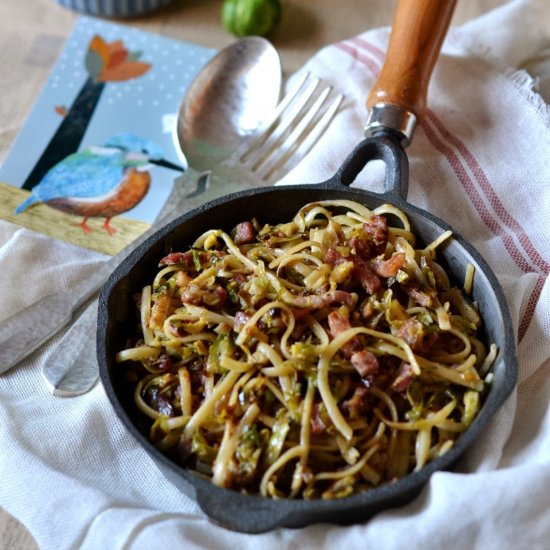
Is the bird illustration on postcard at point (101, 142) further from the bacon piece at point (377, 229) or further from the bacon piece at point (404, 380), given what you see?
the bacon piece at point (404, 380)

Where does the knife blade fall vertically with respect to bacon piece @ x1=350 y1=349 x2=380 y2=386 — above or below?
below

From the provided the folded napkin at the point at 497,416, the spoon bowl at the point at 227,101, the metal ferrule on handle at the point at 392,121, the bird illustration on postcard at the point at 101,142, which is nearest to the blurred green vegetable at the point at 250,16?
the bird illustration on postcard at the point at 101,142

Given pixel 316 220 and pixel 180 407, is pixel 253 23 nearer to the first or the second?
pixel 316 220

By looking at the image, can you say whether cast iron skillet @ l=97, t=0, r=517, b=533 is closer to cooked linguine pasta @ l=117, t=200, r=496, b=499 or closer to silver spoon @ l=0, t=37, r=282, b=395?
cooked linguine pasta @ l=117, t=200, r=496, b=499

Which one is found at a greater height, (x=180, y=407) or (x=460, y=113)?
(x=460, y=113)

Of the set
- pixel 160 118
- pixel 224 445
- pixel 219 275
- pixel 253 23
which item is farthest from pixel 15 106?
pixel 224 445

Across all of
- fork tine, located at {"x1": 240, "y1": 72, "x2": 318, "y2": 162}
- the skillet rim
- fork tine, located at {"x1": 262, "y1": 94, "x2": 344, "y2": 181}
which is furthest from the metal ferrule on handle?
the skillet rim
